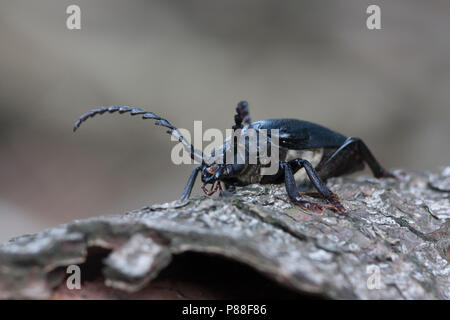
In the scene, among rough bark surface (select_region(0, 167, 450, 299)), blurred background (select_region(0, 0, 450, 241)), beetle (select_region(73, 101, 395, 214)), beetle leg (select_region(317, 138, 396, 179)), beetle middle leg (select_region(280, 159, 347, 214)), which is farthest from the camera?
blurred background (select_region(0, 0, 450, 241))

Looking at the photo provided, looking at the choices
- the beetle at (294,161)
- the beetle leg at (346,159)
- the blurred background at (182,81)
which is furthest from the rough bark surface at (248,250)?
the blurred background at (182,81)

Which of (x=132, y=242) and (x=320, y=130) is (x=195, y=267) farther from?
(x=320, y=130)

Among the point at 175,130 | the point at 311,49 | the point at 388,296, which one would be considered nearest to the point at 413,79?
the point at 311,49

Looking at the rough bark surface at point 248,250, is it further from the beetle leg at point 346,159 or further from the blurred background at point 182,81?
the blurred background at point 182,81

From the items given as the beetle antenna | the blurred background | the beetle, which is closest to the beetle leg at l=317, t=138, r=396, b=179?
the beetle

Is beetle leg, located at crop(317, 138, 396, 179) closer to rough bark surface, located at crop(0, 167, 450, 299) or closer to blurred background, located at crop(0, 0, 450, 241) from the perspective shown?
rough bark surface, located at crop(0, 167, 450, 299)

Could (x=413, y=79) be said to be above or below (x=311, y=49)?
below
